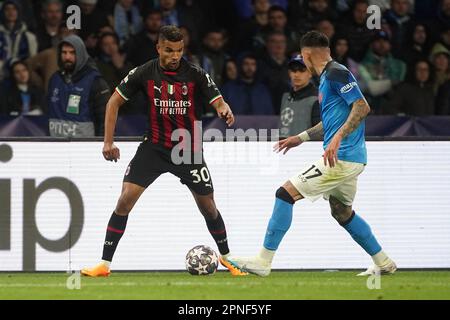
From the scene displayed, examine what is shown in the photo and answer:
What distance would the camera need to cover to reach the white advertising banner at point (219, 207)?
41.2ft

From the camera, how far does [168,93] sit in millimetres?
11711

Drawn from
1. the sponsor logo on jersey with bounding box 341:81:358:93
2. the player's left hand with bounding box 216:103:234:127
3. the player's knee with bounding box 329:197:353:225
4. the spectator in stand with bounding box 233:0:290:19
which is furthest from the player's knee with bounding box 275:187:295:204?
the spectator in stand with bounding box 233:0:290:19

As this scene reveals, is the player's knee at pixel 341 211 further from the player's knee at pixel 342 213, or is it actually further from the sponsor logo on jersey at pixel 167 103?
the sponsor logo on jersey at pixel 167 103

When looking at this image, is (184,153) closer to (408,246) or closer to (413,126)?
(408,246)

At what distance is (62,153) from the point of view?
41.7 feet

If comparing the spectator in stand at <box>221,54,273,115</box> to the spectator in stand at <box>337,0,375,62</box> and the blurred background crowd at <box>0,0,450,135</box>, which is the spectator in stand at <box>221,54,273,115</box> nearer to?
the blurred background crowd at <box>0,0,450,135</box>

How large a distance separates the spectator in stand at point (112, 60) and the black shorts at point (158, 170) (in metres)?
4.50

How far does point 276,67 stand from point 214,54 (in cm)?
85

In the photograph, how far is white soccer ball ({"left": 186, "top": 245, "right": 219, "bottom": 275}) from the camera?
39.3ft

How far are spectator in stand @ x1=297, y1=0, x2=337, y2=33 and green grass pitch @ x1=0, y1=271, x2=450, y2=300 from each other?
18.3 ft

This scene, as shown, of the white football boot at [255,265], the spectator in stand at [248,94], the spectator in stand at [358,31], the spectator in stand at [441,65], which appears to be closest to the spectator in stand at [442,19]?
the spectator in stand at [441,65]

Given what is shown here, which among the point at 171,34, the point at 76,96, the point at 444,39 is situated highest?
the point at 444,39

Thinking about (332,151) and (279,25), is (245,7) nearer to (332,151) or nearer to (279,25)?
(279,25)

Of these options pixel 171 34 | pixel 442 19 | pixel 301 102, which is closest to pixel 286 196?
pixel 171 34
